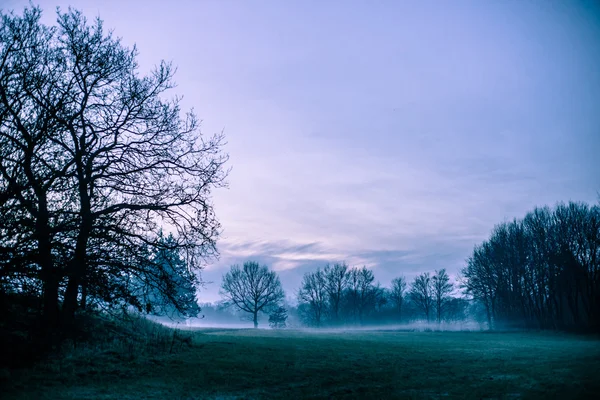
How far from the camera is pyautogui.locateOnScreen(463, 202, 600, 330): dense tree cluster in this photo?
45.3m

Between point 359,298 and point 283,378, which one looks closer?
point 283,378

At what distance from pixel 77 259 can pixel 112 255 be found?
1104 millimetres

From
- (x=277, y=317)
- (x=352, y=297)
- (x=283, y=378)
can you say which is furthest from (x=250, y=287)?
(x=283, y=378)

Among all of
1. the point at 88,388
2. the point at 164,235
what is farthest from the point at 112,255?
the point at 88,388

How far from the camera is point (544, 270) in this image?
5209cm

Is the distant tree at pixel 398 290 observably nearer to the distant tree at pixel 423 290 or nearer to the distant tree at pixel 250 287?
the distant tree at pixel 423 290

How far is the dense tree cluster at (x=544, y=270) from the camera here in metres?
45.3

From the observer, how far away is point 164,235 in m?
13.6

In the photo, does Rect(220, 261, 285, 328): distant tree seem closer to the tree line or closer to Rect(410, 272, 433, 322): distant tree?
the tree line

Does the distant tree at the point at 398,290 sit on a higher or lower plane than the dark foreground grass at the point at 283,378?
lower

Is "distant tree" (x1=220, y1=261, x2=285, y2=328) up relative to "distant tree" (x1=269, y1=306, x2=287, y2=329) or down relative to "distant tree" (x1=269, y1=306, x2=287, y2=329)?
up

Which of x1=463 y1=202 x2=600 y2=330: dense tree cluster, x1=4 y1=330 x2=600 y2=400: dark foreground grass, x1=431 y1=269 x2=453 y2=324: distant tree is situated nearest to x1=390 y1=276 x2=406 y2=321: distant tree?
x1=431 y1=269 x2=453 y2=324: distant tree

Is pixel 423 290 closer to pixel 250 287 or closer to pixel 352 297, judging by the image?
pixel 352 297

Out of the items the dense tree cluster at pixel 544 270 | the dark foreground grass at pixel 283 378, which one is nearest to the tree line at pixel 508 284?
the dense tree cluster at pixel 544 270
